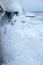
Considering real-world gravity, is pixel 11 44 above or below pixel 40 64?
below

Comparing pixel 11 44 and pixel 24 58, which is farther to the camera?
pixel 11 44

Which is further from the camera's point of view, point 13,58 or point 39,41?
point 39,41

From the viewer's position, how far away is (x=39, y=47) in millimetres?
6469

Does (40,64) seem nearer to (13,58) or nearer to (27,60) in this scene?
(27,60)

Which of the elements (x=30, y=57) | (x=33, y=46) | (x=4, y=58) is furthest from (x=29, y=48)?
(x=4, y=58)

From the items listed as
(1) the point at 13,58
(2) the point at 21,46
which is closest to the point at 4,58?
(1) the point at 13,58

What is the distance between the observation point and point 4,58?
207 inches

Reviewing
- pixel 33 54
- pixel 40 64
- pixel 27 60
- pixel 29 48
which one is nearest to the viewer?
pixel 40 64

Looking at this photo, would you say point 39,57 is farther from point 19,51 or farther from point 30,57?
point 19,51

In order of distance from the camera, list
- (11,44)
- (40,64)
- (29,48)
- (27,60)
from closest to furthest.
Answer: (40,64) → (27,60) → (29,48) → (11,44)

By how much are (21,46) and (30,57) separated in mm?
1270

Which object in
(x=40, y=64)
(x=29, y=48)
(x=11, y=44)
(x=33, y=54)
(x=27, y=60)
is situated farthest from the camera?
(x=11, y=44)

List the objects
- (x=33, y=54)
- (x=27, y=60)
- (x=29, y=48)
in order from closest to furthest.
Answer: (x=27, y=60) → (x=33, y=54) → (x=29, y=48)

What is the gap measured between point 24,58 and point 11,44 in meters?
1.74
